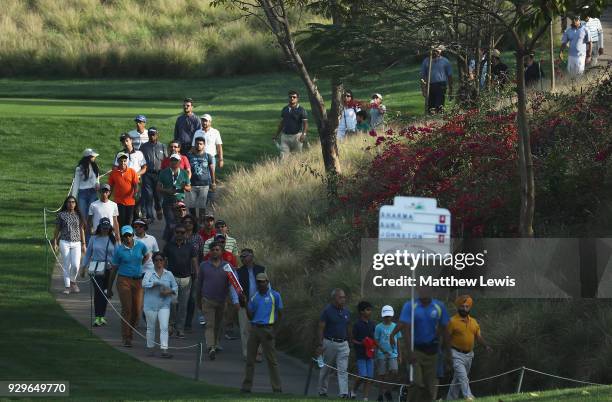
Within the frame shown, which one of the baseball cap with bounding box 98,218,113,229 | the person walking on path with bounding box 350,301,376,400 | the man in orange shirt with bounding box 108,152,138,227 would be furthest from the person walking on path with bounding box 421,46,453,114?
the person walking on path with bounding box 350,301,376,400

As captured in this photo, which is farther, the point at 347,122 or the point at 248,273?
the point at 347,122

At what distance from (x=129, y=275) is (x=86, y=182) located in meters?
4.92

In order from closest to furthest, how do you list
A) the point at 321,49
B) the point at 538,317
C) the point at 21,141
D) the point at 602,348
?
the point at 602,348
the point at 538,317
the point at 321,49
the point at 21,141

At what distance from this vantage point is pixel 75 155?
35.1m

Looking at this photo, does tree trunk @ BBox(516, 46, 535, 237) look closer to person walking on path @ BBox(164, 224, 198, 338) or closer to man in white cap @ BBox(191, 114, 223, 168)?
person walking on path @ BBox(164, 224, 198, 338)

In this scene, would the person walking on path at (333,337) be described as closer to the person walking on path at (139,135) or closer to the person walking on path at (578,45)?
the person walking on path at (139,135)

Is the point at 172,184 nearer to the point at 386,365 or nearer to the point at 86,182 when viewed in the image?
the point at 86,182

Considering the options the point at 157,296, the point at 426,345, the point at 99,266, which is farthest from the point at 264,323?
the point at 99,266

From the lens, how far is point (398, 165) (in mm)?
23812

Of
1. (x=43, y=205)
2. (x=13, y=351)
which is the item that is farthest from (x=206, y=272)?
(x=43, y=205)

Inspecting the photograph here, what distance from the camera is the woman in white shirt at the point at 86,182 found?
25438mm

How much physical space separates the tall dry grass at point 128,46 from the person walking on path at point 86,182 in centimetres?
2531

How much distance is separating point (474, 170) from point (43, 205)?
10.7 m

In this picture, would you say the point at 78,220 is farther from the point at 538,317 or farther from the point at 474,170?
the point at 538,317
